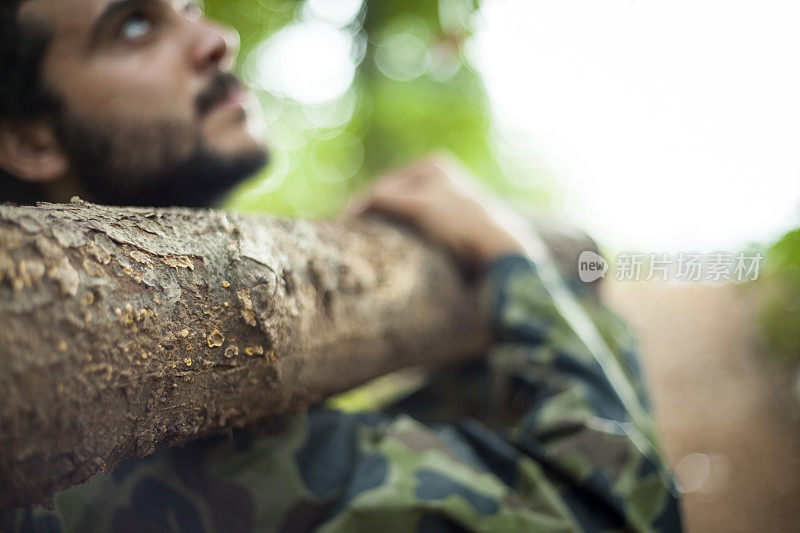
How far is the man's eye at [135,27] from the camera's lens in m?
1.06

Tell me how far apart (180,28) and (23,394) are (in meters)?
0.99

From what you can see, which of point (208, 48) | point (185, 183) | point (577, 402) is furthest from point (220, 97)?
point (577, 402)

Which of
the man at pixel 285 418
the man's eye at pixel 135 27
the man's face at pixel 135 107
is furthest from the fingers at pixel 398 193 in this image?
the man's eye at pixel 135 27

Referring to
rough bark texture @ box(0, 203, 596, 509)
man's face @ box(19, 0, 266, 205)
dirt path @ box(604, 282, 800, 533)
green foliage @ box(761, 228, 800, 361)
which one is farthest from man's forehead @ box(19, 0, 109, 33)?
dirt path @ box(604, 282, 800, 533)

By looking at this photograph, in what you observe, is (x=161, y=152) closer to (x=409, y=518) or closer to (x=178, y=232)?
(x=178, y=232)

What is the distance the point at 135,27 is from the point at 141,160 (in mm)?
341

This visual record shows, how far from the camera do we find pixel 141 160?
1.02 metres

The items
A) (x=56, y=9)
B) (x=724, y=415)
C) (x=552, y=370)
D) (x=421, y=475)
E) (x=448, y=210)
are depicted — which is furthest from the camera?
(x=724, y=415)

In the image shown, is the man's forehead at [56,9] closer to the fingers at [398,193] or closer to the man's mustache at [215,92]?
the man's mustache at [215,92]

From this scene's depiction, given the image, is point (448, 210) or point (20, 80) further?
point (448, 210)

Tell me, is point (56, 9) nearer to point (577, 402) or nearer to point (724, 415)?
point (577, 402)

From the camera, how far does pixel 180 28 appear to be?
1.11 meters

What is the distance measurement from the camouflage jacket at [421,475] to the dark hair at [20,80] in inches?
29.0

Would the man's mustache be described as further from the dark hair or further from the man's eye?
the dark hair
